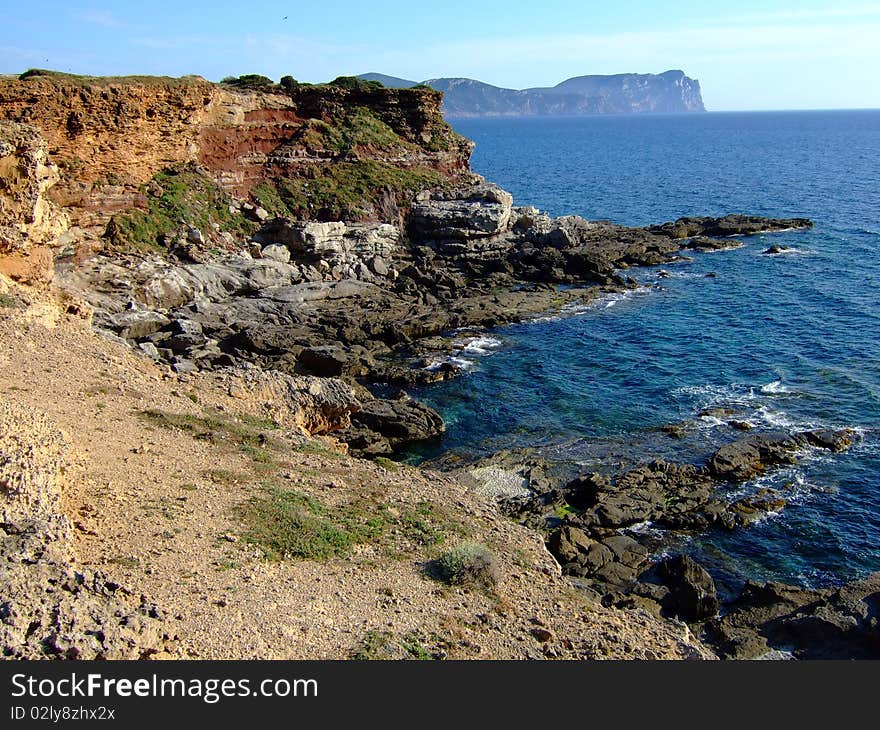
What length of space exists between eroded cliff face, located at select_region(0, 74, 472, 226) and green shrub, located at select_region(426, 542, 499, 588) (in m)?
41.5

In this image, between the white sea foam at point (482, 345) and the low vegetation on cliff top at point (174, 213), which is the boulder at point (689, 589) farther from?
the low vegetation on cliff top at point (174, 213)

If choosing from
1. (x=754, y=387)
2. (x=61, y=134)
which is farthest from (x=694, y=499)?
(x=61, y=134)

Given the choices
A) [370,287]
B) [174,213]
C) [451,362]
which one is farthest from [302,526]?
[174,213]

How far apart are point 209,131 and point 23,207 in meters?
30.3

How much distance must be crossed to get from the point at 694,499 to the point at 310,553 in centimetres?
1672

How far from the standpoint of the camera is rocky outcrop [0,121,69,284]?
1367 inches

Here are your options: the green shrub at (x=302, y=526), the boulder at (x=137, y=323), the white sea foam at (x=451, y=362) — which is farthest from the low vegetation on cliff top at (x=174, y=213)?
the green shrub at (x=302, y=526)

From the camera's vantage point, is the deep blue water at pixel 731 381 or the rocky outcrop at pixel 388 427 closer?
the deep blue water at pixel 731 381

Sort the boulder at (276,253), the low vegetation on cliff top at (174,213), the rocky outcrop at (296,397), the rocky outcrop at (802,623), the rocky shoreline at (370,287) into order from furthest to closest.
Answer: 1. the boulder at (276,253)
2. the low vegetation on cliff top at (174,213)
3. the rocky shoreline at (370,287)
4. the rocky outcrop at (296,397)
5. the rocky outcrop at (802,623)

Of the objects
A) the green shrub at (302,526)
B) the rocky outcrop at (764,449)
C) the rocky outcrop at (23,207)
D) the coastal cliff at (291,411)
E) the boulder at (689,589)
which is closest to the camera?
the coastal cliff at (291,411)

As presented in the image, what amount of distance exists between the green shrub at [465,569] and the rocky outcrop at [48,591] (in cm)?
750

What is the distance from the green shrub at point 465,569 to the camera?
20500 millimetres

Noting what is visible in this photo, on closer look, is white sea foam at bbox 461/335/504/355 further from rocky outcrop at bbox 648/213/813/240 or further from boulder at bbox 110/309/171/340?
rocky outcrop at bbox 648/213/813/240

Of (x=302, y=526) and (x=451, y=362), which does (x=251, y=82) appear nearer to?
(x=451, y=362)
